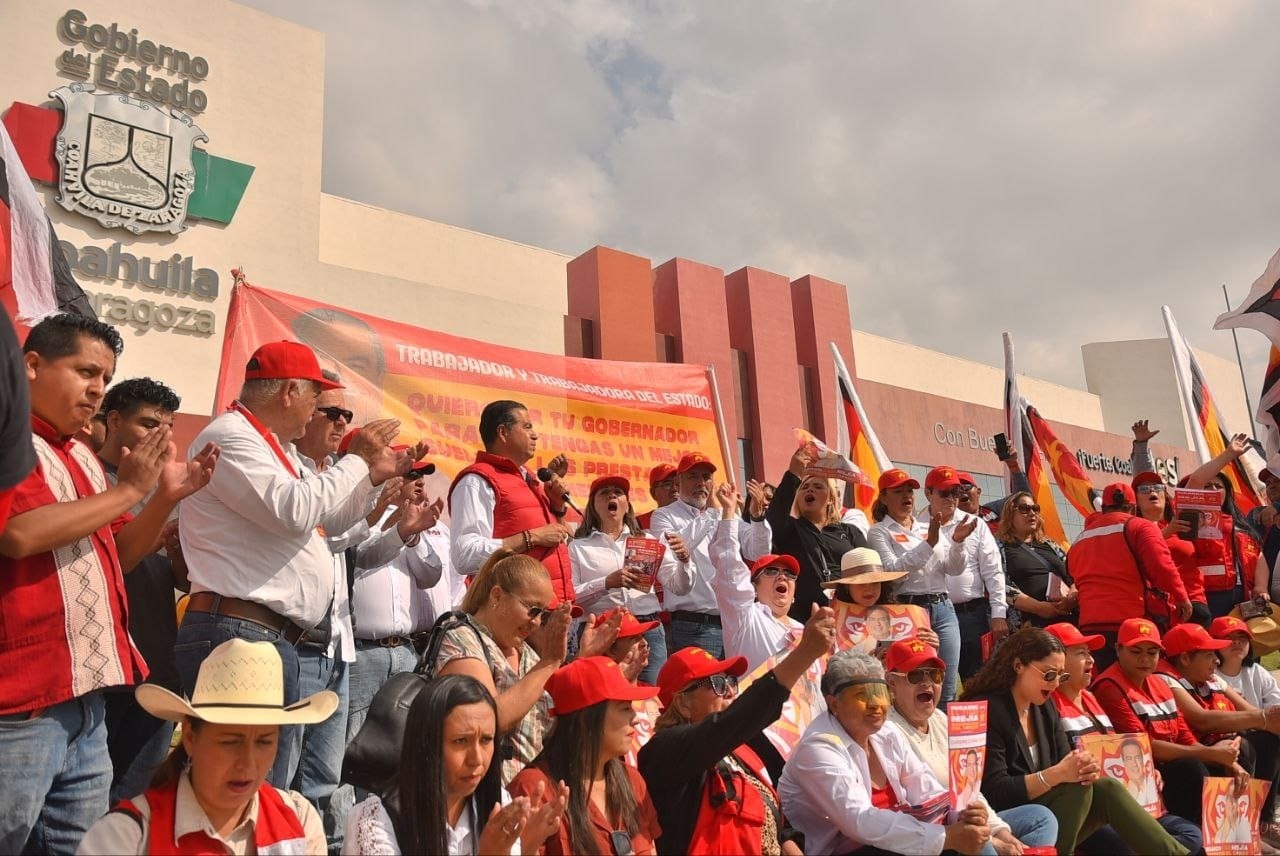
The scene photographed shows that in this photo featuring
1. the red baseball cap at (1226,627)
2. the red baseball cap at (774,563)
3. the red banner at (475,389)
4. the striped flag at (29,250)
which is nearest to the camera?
the striped flag at (29,250)

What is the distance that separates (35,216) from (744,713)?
3767 millimetres

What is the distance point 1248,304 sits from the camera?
27.4 ft

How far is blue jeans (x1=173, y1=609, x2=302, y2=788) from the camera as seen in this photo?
10.4ft

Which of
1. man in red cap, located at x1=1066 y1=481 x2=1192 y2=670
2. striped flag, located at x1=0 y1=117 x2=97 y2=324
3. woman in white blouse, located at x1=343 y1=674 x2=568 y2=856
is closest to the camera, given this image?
woman in white blouse, located at x1=343 y1=674 x2=568 y2=856

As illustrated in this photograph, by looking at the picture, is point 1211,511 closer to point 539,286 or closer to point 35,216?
point 35,216

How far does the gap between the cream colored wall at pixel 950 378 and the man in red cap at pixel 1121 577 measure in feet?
64.0

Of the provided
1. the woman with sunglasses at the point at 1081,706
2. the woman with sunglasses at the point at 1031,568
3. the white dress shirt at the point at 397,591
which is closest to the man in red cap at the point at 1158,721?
the woman with sunglasses at the point at 1081,706

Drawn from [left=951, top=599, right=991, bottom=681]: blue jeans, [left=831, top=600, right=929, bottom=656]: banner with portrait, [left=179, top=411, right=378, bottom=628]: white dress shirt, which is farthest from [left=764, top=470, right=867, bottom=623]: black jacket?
[left=179, top=411, right=378, bottom=628]: white dress shirt

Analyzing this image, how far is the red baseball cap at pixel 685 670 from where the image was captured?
407 cm

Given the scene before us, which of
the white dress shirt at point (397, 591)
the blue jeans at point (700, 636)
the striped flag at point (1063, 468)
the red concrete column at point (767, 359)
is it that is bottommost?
the blue jeans at point (700, 636)

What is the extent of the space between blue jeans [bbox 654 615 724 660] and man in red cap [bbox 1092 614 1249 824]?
6.83 feet

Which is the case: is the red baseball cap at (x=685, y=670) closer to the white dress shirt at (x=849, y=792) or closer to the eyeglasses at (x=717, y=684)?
the eyeglasses at (x=717, y=684)

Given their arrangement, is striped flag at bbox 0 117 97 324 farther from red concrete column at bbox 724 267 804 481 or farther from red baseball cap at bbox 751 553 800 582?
red concrete column at bbox 724 267 804 481

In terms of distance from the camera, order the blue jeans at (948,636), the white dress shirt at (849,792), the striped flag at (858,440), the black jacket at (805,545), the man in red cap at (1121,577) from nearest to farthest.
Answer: the white dress shirt at (849,792) < the blue jeans at (948,636) < the black jacket at (805,545) < the man in red cap at (1121,577) < the striped flag at (858,440)
